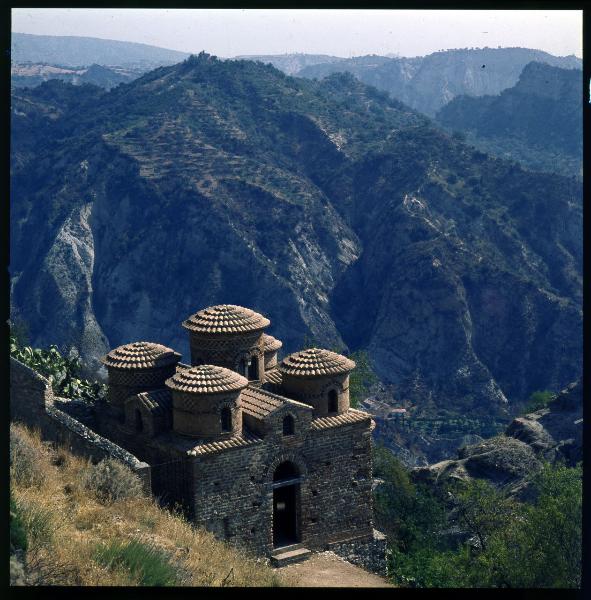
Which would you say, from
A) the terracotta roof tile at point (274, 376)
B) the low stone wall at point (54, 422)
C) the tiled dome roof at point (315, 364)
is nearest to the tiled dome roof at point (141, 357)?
the low stone wall at point (54, 422)

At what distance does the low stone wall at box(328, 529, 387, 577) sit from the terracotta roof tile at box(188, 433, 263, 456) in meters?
3.49

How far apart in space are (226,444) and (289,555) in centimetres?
307

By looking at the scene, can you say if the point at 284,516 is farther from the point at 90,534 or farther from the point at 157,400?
the point at 90,534

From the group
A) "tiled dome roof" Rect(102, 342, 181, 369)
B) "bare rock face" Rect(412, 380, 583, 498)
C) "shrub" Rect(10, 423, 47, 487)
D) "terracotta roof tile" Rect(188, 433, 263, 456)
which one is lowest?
"bare rock face" Rect(412, 380, 583, 498)

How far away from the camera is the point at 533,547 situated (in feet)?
68.4

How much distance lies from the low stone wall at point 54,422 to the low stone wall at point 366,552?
18.6ft

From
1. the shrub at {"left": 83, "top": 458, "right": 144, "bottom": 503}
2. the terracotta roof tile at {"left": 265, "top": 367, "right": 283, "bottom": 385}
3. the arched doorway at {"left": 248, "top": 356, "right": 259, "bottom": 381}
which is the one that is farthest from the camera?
the terracotta roof tile at {"left": 265, "top": 367, "right": 283, "bottom": 385}

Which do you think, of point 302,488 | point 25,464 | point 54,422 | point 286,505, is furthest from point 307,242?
point 25,464

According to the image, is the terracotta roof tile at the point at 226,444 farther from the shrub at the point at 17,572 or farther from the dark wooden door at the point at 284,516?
the shrub at the point at 17,572

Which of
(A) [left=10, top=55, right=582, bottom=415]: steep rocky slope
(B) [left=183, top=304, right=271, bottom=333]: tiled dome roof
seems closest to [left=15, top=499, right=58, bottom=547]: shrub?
(B) [left=183, top=304, right=271, bottom=333]: tiled dome roof

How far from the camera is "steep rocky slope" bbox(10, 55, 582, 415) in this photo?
96.4 m

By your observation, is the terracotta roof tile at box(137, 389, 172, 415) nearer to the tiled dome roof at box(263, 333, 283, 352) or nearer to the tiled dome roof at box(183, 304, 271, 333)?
the tiled dome roof at box(183, 304, 271, 333)
